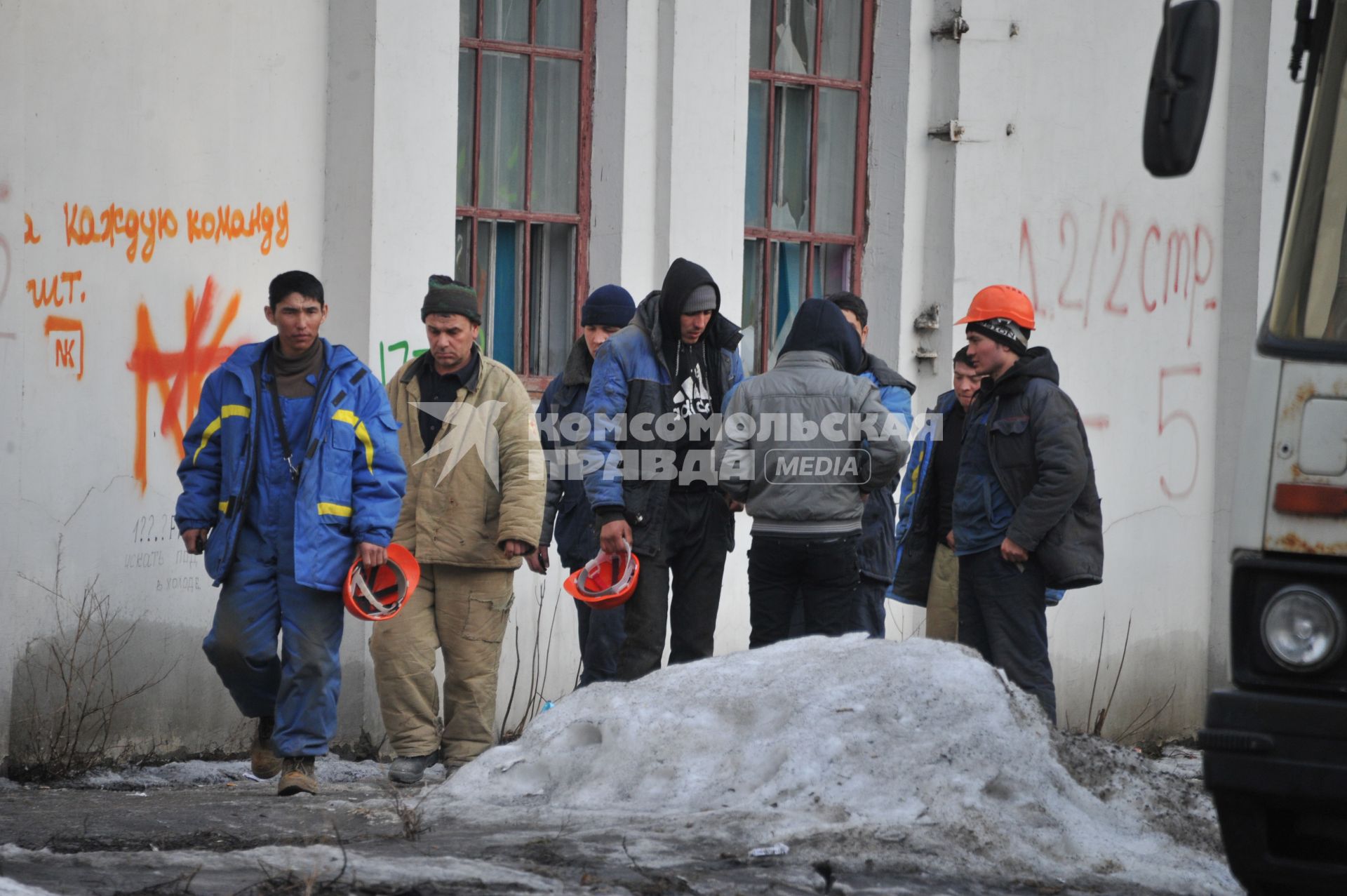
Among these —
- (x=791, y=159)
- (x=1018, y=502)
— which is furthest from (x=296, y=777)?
(x=791, y=159)

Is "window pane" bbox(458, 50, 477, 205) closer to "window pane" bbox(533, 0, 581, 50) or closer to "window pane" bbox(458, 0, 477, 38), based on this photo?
"window pane" bbox(458, 0, 477, 38)

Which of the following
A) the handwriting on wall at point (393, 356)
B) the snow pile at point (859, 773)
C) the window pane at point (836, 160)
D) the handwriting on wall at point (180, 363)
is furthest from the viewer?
the window pane at point (836, 160)

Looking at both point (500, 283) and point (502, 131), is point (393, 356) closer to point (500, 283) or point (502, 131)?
point (500, 283)

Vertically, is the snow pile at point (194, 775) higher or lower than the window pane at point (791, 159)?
lower

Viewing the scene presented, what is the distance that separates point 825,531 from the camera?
715 centimetres

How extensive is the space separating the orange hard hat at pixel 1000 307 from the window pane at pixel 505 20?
2954 mm

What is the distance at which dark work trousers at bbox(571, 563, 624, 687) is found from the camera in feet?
25.0

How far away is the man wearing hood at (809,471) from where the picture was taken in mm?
7133

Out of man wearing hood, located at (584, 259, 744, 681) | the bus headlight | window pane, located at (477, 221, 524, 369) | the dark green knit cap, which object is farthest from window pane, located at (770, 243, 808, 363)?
the bus headlight

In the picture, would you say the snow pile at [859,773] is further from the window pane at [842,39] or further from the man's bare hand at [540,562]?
the window pane at [842,39]

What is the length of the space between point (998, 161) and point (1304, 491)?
19.8ft

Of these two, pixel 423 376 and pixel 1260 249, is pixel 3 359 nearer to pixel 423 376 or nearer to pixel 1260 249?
pixel 423 376

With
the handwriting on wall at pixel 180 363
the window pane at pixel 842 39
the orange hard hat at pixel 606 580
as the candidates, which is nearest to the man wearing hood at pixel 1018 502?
the orange hard hat at pixel 606 580

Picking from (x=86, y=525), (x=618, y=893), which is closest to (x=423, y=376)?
(x=86, y=525)
